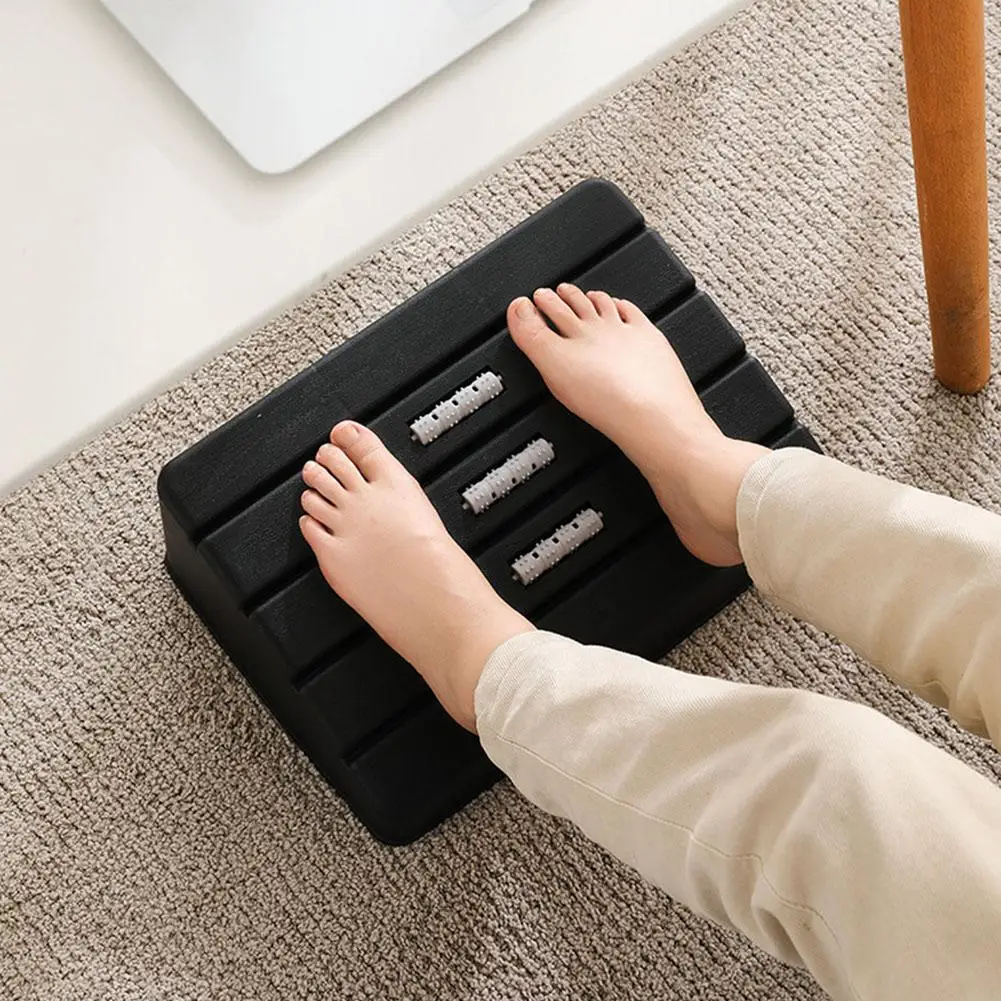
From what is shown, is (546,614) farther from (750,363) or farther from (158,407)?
(158,407)

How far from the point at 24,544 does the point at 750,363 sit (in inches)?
22.1

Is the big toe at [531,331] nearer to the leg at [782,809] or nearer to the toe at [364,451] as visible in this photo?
the toe at [364,451]

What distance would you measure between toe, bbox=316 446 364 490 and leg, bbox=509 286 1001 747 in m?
0.15

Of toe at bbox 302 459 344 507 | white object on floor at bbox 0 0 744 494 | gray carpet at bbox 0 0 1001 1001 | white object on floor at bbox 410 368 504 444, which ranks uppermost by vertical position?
white object on floor at bbox 0 0 744 494

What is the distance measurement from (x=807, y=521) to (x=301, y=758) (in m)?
0.42

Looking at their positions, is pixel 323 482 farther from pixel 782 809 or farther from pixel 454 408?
pixel 782 809

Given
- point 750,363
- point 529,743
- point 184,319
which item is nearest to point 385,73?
point 184,319

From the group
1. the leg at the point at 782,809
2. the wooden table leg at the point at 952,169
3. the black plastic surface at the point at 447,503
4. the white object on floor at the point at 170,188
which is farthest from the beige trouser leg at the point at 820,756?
the white object on floor at the point at 170,188

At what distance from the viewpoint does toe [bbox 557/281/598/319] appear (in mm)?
1014

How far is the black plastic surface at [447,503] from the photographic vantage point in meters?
0.92

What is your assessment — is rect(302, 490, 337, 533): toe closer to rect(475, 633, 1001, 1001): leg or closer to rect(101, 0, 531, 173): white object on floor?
rect(475, 633, 1001, 1001): leg

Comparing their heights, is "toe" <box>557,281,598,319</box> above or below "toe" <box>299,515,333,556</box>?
below

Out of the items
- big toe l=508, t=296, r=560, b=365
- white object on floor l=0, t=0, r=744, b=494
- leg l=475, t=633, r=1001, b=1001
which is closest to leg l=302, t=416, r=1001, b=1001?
leg l=475, t=633, r=1001, b=1001

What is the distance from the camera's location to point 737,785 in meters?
0.67
